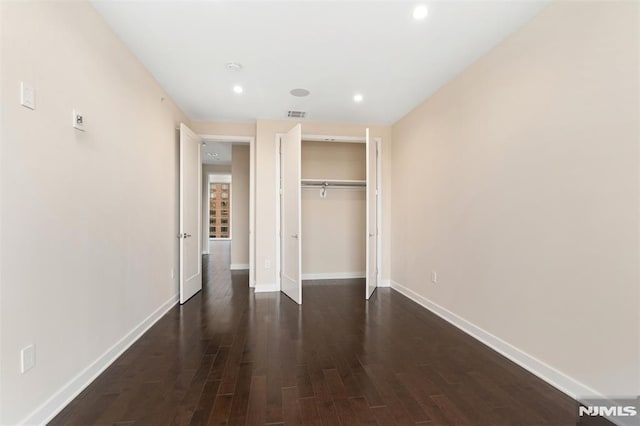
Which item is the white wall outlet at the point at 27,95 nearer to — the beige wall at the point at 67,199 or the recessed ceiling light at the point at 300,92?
the beige wall at the point at 67,199

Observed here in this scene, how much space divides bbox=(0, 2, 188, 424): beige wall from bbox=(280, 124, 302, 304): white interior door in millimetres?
1801

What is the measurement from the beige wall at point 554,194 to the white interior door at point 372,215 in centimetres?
120

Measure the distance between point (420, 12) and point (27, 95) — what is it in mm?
2563

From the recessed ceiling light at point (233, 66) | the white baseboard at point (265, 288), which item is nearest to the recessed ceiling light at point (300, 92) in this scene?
the recessed ceiling light at point (233, 66)

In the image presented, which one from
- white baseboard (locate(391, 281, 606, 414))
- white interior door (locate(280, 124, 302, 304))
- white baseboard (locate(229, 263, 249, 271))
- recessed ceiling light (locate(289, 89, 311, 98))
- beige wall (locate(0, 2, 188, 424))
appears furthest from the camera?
white baseboard (locate(229, 263, 249, 271))

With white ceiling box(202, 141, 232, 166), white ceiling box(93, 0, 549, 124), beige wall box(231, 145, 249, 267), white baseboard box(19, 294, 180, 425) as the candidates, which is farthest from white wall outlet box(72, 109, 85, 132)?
beige wall box(231, 145, 249, 267)

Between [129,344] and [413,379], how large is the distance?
2.47 m

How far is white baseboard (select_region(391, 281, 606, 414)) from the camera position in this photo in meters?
1.91

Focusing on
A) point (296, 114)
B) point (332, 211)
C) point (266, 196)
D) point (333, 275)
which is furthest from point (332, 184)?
point (333, 275)

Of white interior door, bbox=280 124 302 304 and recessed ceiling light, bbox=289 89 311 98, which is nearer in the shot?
recessed ceiling light, bbox=289 89 311 98

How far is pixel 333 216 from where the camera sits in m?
5.41

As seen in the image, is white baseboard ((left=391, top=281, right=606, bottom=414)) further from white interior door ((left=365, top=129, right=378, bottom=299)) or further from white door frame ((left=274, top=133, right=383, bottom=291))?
white door frame ((left=274, top=133, right=383, bottom=291))

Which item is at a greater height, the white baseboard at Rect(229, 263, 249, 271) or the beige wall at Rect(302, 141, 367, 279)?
the beige wall at Rect(302, 141, 367, 279)

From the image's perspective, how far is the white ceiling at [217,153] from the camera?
21.7 ft
